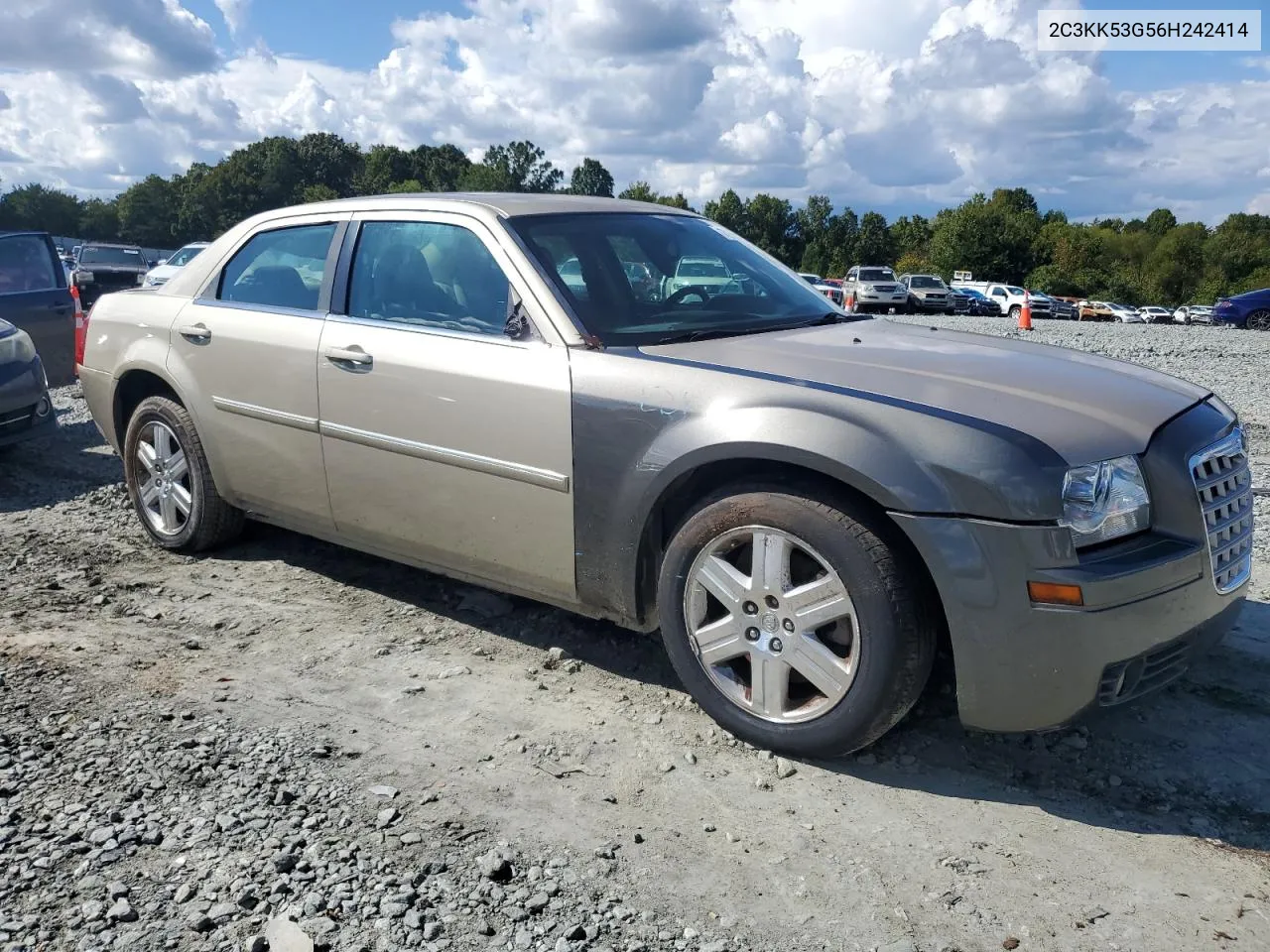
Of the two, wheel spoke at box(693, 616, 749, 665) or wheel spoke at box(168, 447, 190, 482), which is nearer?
wheel spoke at box(693, 616, 749, 665)

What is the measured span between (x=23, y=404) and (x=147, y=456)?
2581 millimetres

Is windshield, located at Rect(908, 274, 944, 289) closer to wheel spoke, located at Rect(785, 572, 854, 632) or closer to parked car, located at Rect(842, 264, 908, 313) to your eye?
parked car, located at Rect(842, 264, 908, 313)

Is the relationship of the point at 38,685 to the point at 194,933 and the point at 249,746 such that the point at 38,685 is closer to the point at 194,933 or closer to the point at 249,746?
the point at 249,746

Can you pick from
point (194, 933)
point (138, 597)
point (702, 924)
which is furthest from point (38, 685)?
point (702, 924)

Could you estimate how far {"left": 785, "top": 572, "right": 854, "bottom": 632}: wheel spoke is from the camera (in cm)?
301

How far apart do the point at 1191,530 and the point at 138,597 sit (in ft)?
13.4

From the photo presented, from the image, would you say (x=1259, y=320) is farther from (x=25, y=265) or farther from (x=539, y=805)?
(x=539, y=805)

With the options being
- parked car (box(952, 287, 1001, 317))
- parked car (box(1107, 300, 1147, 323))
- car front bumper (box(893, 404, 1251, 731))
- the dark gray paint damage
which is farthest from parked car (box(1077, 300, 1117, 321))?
car front bumper (box(893, 404, 1251, 731))

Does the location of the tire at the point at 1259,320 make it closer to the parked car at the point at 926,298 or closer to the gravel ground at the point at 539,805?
the parked car at the point at 926,298

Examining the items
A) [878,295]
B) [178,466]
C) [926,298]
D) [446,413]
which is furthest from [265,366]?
[926,298]

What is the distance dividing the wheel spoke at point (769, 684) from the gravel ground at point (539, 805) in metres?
0.16

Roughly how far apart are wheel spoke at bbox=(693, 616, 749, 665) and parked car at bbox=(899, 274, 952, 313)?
35407mm

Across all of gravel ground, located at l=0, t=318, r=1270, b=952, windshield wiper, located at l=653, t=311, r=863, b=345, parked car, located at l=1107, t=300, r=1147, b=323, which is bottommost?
parked car, located at l=1107, t=300, r=1147, b=323

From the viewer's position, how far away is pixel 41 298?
9148 millimetres
